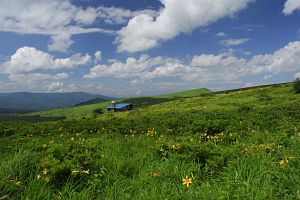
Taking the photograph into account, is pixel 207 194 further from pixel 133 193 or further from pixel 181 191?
pixel 133 193

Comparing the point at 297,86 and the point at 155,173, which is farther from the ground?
the point at 297,86

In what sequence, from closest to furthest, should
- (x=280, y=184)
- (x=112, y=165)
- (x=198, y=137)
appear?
1. (x=280, y=184)
2. (x=112, y=165)
3. (x=198, y=137)

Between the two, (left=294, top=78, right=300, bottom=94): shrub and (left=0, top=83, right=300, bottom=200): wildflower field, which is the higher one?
(left=294, top=78, right=300, bottom=94): shrub

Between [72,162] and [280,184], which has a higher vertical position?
[72,162]

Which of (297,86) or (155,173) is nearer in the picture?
(155,173)

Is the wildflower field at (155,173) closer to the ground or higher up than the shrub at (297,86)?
closer to the ground

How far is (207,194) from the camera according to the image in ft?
17.1

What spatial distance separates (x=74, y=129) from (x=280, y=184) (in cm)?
1159

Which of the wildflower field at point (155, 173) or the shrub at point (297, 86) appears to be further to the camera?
the shrub at point (297, 86)

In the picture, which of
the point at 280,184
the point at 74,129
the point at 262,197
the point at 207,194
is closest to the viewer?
the point at 262,197

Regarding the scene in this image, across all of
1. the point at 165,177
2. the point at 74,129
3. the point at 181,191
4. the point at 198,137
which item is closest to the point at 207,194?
the point at 181,191

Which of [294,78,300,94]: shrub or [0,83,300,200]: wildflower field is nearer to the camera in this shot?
[0,83,300,200]: wildflower field

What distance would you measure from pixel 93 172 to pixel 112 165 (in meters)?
0.58

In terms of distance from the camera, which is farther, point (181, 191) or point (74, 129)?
point (74, 129)
